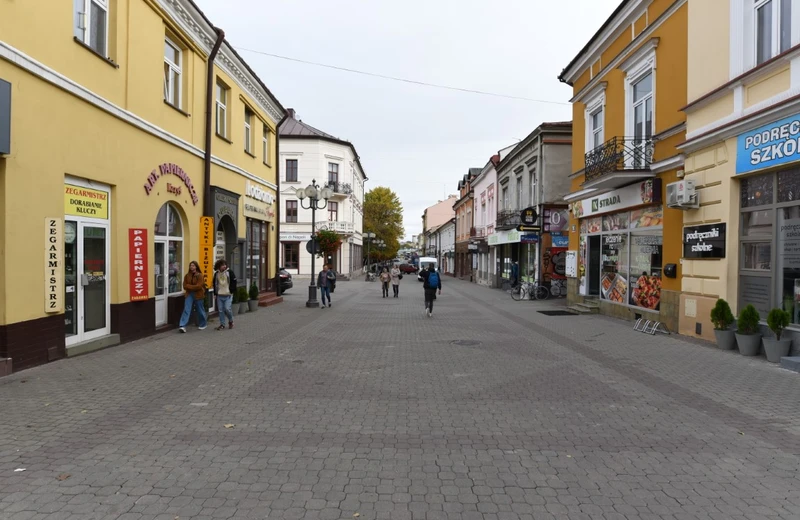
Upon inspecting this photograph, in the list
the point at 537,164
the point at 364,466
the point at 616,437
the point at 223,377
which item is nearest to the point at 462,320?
the point at 223,377

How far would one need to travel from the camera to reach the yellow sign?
800cm

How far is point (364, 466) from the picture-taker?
4027mm

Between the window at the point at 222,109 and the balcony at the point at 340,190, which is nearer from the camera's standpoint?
the window at the point at 222,109

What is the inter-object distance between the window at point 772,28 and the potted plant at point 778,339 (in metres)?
4.46

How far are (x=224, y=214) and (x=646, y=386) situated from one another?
1183 centimetres

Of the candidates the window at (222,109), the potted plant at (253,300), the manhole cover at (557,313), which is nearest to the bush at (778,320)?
the manhole cover at (557,313)

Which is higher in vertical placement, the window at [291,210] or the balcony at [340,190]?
the balcony at [340,190]

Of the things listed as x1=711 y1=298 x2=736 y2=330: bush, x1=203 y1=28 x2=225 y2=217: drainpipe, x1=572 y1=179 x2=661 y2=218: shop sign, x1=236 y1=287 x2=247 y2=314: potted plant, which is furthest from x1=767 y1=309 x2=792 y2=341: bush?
x1=236 y1=287 x2=247 y2=314: potted plant

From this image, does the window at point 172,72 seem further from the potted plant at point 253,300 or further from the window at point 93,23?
the potted plant at point 253,300

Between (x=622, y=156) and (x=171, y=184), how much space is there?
11368 millimetres

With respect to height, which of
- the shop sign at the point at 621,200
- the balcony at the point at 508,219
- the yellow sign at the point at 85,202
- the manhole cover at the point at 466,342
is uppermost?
the balcony at the point at 508,219

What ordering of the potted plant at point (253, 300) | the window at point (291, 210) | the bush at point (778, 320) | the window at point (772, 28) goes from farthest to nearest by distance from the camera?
1. the window at point (291, 210)
2. the potted plant at point (253, 300)
3. the window at point (772, 28)
4. the bush at point (778, 320)

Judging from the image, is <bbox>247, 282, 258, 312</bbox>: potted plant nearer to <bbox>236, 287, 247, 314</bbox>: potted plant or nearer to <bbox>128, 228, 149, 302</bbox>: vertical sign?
<bbox>236, 287, 247, 314</bbox>: potted plant

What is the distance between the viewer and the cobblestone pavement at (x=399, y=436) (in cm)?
343
